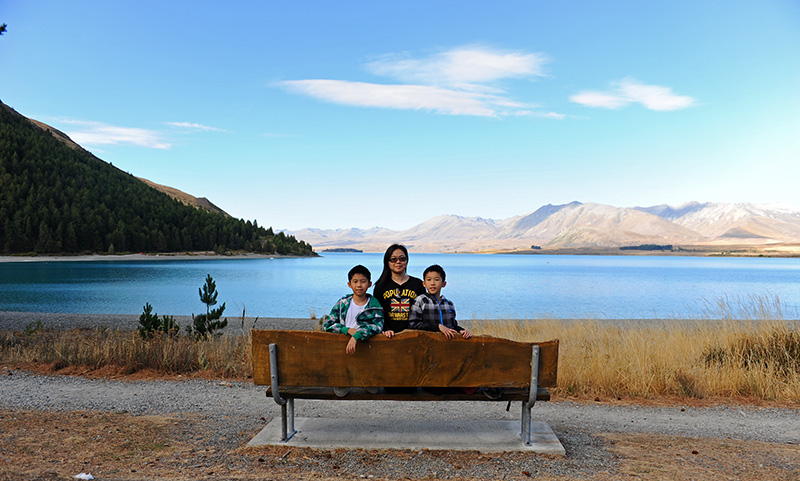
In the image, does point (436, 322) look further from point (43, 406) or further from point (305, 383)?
point (43, 406)

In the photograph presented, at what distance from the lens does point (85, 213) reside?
108 metres

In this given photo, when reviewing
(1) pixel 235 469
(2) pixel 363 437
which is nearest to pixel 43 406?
(1) pixel 235 469

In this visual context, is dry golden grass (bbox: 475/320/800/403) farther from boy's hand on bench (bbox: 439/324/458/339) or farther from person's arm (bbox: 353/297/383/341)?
person's arm (bbox: 353/297/383/341)

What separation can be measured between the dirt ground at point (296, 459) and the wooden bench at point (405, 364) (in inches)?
19.1

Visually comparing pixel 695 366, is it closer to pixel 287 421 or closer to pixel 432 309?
pixel 432 309

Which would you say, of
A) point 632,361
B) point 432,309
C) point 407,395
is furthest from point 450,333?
point 632,361

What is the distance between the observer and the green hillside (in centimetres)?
9562

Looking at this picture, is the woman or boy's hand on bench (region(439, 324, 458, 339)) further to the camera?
the woman

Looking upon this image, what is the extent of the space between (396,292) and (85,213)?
120284mm

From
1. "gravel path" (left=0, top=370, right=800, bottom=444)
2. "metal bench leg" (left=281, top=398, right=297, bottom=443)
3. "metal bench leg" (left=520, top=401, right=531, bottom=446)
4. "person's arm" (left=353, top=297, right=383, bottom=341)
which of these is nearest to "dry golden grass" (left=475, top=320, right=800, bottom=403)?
"gravel path" (left=0, top=370, right=800, bottom=444)

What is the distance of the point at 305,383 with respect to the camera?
4469 millimetres

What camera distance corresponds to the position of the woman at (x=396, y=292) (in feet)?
16.3

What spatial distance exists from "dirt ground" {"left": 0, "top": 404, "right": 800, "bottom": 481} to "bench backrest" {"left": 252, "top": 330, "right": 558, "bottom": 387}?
599 mm

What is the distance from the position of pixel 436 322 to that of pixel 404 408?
6.98 ft
